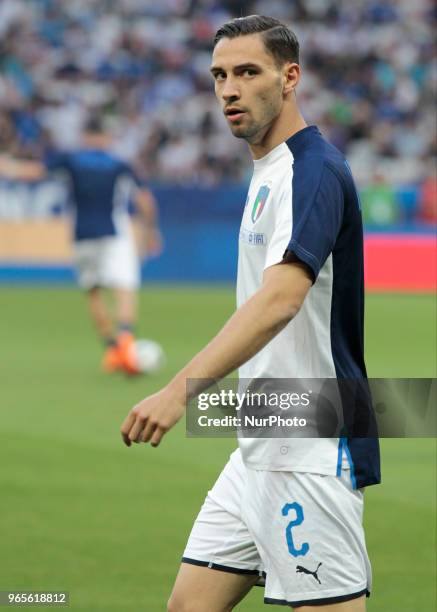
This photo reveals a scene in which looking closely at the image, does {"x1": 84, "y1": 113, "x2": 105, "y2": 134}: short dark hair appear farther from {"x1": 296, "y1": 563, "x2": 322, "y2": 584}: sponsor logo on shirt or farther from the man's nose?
{"x1": 296, "y1": 563, "x2": 322, "y2": 584}: sponsor logo on shirt

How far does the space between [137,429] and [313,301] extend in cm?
71

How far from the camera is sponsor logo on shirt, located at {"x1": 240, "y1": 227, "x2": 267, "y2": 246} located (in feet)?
12.5

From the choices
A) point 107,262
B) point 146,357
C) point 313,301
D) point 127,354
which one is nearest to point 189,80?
point 107,262

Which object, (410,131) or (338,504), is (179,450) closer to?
(338,504)

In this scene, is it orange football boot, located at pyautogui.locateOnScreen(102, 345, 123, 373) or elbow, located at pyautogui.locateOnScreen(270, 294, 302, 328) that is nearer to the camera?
elbow, located at pyautogui.locateOnScreen(270, 294, 302, 328)

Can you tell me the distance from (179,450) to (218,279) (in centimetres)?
1239

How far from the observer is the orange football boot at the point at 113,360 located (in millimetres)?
12859

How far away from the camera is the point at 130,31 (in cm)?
2808

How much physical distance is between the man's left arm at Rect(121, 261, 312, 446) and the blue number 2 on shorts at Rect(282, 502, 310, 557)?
1.97 feet

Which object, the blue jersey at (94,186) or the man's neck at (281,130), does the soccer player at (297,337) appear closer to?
the man's neck at (281,130)

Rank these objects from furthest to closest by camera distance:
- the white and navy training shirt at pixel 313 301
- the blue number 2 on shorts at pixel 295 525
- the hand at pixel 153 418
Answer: the blue number 2 on shorts at pixel 295 525 < the white and navy training shirt at pixel 313 301 < the hand at pixel 153 418

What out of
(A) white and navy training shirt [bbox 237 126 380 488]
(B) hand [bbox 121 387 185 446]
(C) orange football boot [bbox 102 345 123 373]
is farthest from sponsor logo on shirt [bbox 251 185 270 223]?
(C) orange football boot [bbox 102 345 123 373]

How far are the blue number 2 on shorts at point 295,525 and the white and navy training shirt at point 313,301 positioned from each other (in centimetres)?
11

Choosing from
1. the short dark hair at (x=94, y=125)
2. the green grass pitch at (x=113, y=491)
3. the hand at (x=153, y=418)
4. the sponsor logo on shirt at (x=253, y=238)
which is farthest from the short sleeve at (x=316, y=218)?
the short dark hair at (x=94, y=125)
